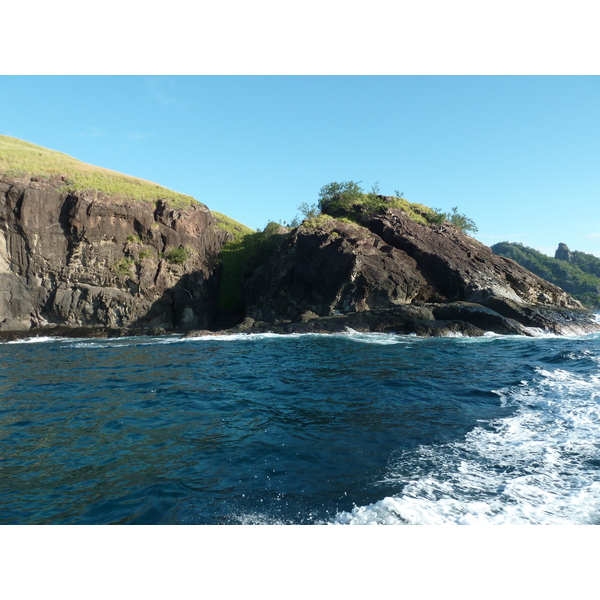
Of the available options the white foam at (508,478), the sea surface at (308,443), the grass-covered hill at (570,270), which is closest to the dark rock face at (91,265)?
the sea surface at (308,443)

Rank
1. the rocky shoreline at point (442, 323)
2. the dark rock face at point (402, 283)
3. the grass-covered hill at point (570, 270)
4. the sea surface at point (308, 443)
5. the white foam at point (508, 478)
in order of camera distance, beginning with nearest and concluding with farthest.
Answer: the white foam at point (508, 478)
the sea surface at point (308, 443)
the rocky shoreline at point (442, 323)
the dark rock face at point (402, 283)
the grass-covered hill at point (570, 270)

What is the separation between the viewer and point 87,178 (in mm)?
47219

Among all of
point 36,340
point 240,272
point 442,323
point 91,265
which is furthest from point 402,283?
point 36,340

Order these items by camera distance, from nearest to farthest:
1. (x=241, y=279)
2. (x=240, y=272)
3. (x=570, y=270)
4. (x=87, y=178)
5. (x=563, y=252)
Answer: (x=241, y=279), (x=87, y=178), (x=240, y=272), (x=570, y=270), (x=563, y=252)

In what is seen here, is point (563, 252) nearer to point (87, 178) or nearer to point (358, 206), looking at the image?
point (358, 206)

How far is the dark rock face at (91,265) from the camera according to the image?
38219mm

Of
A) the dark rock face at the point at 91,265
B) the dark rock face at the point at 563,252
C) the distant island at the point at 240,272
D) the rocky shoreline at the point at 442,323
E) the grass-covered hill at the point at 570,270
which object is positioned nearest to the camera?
the rocky shoreline at the point at 442,323

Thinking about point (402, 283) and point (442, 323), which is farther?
point (402, 283)

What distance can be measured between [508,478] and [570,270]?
11875 centimetres

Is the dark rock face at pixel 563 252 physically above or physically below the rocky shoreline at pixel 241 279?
above

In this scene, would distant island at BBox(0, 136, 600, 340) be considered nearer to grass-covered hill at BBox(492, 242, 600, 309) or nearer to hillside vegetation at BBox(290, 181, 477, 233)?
hillside vegetation at BBox(290, 181, 477, 233)

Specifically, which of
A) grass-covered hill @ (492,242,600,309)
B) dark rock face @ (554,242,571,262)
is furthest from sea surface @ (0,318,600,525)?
dark rock face @ (554,242,571,262)

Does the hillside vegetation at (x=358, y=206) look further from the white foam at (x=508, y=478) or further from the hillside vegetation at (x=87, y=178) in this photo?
the white foam at (x=508, y=478)

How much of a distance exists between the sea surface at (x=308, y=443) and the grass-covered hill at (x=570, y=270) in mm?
89497
